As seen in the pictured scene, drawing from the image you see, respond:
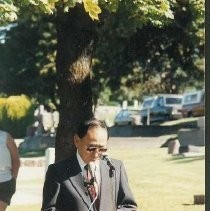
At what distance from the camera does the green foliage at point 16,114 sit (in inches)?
1564

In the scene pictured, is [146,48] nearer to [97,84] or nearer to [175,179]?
[97,84]

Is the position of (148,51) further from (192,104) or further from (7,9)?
(7,9)

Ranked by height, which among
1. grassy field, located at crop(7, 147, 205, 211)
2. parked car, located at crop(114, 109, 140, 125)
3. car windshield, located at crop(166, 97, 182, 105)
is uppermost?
car windshield, located at crop(166, 97, 182, 105)

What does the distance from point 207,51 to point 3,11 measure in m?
2.86

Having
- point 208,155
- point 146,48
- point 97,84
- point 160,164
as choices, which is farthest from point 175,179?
point 97,84

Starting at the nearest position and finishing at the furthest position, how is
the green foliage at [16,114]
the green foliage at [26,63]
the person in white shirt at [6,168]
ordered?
1. the person in white shirt at [6,168]
2. the green foliage at [16,114]
3. the green foliage at [26,63]

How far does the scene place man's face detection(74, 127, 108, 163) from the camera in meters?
4.03

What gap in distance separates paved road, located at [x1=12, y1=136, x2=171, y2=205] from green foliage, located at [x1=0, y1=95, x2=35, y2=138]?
35.5 feet

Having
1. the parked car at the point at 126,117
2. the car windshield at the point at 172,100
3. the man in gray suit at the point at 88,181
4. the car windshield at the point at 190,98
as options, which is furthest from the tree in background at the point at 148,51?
the man in gray suit at the point at 88,181

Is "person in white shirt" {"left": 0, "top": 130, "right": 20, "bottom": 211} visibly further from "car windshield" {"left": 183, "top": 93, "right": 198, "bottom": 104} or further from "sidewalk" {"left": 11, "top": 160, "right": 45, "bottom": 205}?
"car windshield" {"left": 183, "top": 93, "right": 198, "bottom": 104}

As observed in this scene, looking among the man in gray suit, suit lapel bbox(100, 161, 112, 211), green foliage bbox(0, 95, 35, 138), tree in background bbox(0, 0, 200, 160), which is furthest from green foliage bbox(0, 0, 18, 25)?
green foliage bbox(0, 95, 35, 138)

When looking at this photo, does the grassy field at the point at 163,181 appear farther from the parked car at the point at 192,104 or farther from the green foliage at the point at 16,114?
the parked car at the point at 192,104

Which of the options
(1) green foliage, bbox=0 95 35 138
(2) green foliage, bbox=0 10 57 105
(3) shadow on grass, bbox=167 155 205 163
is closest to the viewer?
(3) shadow on grass, bbox=167 155 205 163

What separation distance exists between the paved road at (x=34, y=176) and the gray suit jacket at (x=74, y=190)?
967 centimetres
